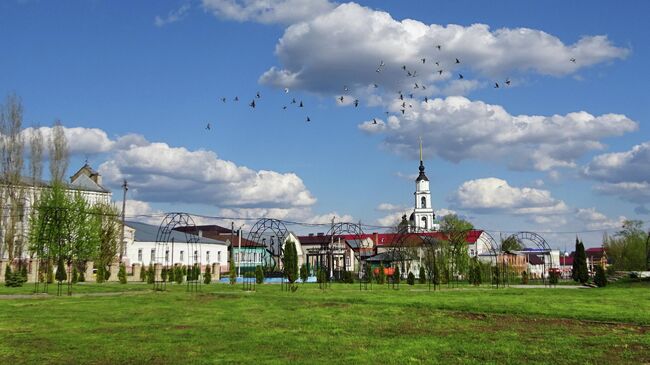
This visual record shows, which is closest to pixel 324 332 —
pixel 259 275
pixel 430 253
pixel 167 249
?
pixel 259 275

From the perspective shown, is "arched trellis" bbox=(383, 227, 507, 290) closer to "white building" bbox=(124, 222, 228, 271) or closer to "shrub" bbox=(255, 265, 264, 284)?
"shrub" bbox=(255, 265, 264, 284)

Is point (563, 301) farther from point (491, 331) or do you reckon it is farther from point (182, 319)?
point (182, 319)

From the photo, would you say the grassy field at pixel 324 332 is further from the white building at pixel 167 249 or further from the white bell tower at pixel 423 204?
the white bell tower at pixel 423 204

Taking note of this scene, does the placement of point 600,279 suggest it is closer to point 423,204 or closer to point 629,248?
point 629,248

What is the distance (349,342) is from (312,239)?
10843 centimetres

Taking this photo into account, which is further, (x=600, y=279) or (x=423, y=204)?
(x=423, y=204)

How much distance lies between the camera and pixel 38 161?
Result: 2454 inches

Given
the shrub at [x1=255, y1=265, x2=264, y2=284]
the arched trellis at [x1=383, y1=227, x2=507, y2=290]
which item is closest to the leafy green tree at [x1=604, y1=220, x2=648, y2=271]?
the arched trellis at [x1=383, y1=227, x2=507, y2=290]

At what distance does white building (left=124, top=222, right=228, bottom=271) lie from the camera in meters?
75.7

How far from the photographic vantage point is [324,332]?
16828 millimetres

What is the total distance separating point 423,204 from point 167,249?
72.8 m

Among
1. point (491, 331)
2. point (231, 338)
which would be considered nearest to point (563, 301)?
point (491, 331)

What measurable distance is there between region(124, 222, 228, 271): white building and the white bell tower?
166ft

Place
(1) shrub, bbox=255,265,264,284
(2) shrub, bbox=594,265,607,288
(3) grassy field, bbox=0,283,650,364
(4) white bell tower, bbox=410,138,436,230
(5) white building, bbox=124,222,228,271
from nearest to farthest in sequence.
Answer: (3) grassy field, bbox=0,283,650,364, (2) shrub, bbox=594,265,607,288, (1) shrub, bbox=255,265,264,284, (5) white building, bbox=124,222,228,271, (4) white bell tower, bbox=410,138,436,230
